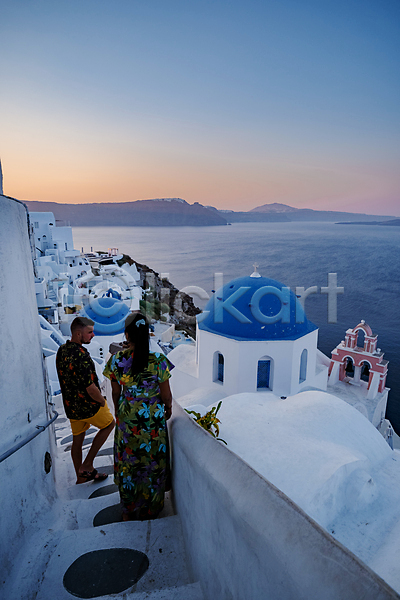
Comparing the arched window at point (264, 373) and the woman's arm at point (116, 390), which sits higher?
the woman's arm at point (116, 390)

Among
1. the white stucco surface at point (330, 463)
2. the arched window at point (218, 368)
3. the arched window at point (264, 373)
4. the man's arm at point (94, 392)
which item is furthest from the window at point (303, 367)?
the man's arm at point (94, 392)

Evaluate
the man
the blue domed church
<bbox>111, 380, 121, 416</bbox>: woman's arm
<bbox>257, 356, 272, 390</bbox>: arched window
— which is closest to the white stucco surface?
the man

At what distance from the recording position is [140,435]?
220cm

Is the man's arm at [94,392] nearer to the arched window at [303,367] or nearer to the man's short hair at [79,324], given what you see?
the man's short hair at [79,324]

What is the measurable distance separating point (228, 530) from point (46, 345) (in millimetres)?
13060

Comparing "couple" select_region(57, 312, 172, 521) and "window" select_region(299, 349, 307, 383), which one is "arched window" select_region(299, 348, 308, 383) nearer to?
"window" select_region(299, 349, 307, 383)

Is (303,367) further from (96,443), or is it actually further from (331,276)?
(331,276)

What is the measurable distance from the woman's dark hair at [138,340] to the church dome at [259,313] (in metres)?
6.29

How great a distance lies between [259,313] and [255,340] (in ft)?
2.10

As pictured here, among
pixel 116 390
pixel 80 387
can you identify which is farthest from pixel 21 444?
pixel 80 387

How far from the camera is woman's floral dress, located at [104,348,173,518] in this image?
2.15 m

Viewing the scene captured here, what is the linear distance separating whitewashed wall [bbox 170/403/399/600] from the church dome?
6.25 meters

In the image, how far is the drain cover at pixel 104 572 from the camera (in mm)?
1818

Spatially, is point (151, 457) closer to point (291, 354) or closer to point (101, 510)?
point (101, 510)
